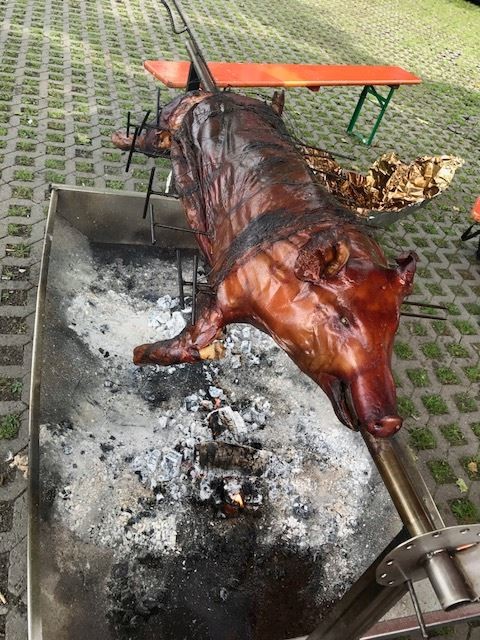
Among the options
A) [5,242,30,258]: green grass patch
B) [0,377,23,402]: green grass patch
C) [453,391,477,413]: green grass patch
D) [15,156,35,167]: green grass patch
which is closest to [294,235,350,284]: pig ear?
[0,377,23,402]: green grass patch

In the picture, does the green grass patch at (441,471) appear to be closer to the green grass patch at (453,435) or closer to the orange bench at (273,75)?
the green grass patch at (453,435)

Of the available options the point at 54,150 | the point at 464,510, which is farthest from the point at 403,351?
the point at 54,150

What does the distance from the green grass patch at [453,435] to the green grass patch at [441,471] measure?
0.82 ft

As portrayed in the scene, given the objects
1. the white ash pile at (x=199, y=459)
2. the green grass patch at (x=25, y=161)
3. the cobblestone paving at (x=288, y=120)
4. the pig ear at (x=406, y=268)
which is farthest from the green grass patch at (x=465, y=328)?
the green grass patch at (x=25, y=161)

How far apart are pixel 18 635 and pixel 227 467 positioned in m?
1.43

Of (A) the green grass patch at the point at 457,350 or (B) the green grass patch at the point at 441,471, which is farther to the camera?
(A) the green grass patch at the point at 457,350

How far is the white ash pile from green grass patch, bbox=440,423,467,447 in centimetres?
134

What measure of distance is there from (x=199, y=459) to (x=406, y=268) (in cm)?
→ 187

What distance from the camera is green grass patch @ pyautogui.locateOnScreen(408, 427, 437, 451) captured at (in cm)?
433

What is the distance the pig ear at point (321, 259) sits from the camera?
A: 1.97 m

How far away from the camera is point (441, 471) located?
13.8ft

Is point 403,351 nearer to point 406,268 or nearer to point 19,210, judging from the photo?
point 406,268

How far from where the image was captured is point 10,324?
418 centimetres

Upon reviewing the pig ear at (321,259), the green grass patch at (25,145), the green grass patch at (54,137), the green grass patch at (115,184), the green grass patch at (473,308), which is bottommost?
the green grass patch at (25,145)
